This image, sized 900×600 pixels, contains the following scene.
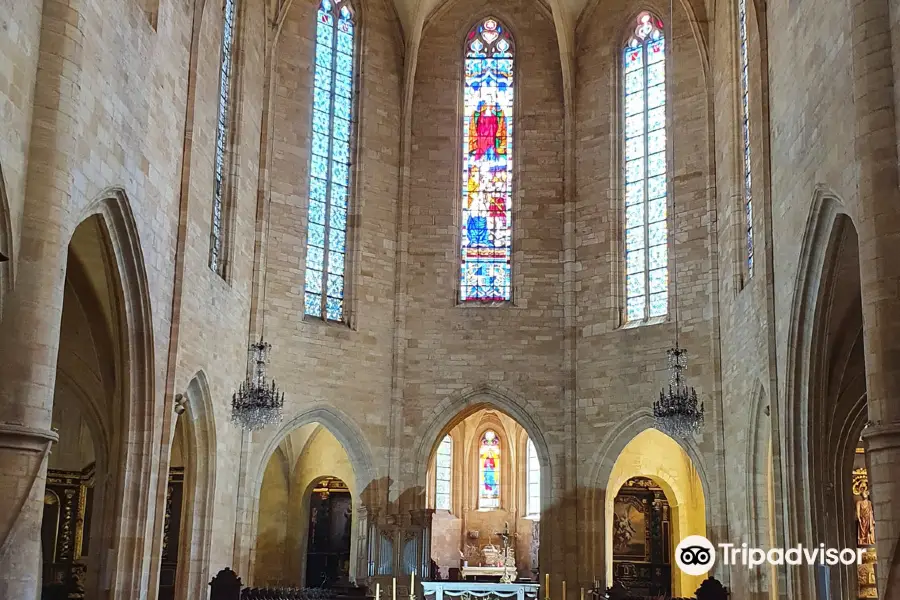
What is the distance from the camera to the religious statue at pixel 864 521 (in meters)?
21.9

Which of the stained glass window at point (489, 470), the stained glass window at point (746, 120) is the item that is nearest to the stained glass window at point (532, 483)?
the stained glass window at point (489, 470)

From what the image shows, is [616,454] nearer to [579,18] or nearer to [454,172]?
[454,172]

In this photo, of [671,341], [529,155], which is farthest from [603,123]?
[671,341]

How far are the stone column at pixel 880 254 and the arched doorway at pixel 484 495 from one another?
1535cm

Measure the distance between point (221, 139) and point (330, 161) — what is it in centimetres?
338

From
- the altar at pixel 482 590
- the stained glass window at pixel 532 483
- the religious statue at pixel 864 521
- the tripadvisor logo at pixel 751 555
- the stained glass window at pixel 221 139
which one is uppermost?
the stained glass window at pixel 221 139

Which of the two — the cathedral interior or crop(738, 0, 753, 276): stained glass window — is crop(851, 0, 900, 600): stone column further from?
crop(738, 0, 753, 276): stained glass window

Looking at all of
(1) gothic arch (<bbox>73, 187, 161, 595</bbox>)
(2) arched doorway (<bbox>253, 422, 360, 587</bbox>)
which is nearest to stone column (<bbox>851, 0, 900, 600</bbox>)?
(1) gothic arch (<bbox>73, 187, 161, 595</bbox>)

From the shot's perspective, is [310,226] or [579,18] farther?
[579,18]

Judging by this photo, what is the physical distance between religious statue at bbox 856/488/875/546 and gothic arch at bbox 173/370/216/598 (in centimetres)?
1270

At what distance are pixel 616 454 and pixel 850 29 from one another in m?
10.6

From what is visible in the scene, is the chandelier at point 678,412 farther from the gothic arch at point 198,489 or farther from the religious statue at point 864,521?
the gothic arch at point 198,489

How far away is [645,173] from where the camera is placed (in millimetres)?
21500

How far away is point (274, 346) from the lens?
20.1 metres
